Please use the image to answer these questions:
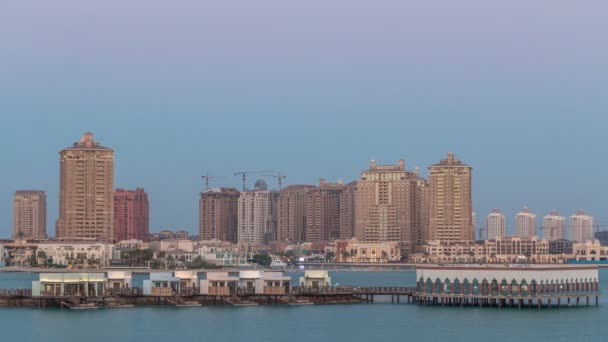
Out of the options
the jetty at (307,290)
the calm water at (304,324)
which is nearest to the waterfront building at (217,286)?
the jetty at (307,290)

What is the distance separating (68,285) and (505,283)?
91.0 feet

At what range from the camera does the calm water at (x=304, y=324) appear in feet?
244

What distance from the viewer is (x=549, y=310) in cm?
8794

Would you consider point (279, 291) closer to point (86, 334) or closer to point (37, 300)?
point (37, 300)

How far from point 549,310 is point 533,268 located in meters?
3.40

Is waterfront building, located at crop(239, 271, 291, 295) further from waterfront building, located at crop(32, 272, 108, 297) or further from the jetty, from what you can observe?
waterfront building, located at crop(32, 272, 108, 297)

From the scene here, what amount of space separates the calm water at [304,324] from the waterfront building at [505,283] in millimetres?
1081

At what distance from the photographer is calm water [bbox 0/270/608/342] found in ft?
244

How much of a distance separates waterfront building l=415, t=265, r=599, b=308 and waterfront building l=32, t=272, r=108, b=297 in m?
21.4

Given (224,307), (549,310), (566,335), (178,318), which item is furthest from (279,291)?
(566,335)

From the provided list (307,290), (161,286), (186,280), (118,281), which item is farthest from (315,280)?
(118,281)

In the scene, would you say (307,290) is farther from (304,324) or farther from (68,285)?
(68,285)

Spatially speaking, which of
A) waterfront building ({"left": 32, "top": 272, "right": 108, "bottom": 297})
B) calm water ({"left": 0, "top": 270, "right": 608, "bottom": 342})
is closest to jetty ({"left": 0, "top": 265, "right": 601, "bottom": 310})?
waterfront building ({"left": 32, "top": 272, "right": 108, "bottom": 297})

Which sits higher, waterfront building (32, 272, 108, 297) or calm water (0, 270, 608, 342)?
waterfront building (32, 272, 108, 297)
